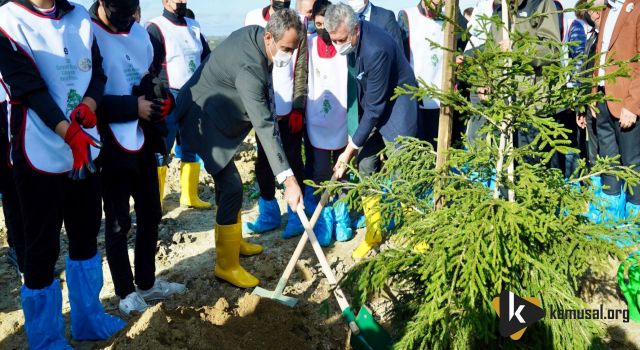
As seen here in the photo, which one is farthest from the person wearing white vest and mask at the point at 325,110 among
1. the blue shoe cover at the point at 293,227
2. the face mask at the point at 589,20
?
the face mask at the point at 589,20

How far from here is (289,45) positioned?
4066mm

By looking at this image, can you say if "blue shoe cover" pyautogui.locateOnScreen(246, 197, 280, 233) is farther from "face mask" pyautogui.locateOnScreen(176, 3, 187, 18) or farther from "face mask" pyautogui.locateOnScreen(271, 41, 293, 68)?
"face mask" pyautogui.locateOnScreen(176, 3, 187, 18)

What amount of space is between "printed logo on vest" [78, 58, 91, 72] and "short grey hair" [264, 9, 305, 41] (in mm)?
1210

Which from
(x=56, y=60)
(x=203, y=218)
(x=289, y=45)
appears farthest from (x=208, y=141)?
(x=203, y=218)

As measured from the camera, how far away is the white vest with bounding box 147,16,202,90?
21.6ft

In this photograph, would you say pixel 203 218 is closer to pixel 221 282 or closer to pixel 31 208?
pixel 221 282

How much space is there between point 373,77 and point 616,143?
2.69 metres

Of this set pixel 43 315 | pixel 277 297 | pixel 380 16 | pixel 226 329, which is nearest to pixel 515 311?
pixel 226 329

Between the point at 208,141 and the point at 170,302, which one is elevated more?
the point at 208,141

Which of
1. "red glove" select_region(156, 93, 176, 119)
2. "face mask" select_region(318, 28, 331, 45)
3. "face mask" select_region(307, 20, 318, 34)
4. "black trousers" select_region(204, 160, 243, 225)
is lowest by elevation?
"black trousers" select_region(204, 160, 243, 225)

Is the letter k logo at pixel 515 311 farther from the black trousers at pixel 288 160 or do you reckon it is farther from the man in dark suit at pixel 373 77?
the black trousers at pixel 288 160

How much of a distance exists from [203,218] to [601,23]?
4570 millimetres

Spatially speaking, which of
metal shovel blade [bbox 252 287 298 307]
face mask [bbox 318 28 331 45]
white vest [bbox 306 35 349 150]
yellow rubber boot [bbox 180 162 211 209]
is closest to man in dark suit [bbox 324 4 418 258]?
white vest [bbox 306 35 349 150]

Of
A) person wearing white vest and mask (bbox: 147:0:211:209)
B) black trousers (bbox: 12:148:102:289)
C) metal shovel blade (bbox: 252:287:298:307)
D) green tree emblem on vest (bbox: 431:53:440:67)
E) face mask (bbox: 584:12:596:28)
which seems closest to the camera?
black trousers (bbox: 12:148:102:289)
